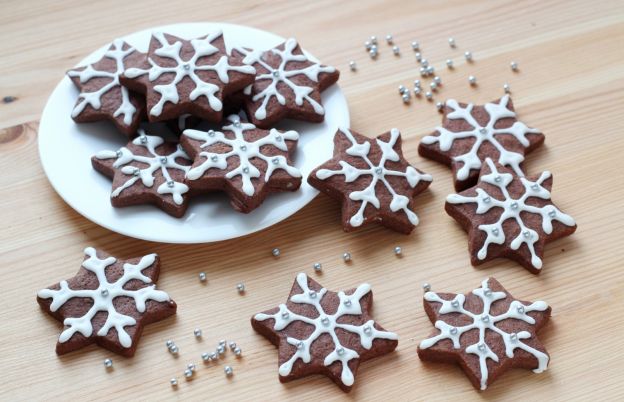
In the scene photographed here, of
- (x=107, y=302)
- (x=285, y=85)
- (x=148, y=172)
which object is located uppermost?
(x=285, y=85)

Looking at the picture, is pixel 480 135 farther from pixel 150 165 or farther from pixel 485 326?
pixel 150 165

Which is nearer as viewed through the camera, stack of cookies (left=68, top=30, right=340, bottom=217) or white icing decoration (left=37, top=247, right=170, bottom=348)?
white icing decoration (left=37, top=247, right=170, bottom=348)

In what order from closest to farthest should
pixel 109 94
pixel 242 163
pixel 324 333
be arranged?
pixel 324 333, pixel 242 163, pixel 109 94

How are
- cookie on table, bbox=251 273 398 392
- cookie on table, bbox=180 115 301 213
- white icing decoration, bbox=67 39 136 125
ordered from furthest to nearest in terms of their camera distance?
white icing decoration, bbox=67 39 136 125 → cookie on table, bbox=180 115 301 213 → cookie on table, bbox=251 273 398 392

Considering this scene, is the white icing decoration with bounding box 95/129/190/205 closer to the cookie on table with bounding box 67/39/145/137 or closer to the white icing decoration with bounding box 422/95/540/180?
the cookie on table with bounding box 67/39/145/137

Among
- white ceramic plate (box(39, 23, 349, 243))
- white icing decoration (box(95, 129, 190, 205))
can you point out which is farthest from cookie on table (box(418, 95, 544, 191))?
white icing decoration (box(95, 129, 190, 205))

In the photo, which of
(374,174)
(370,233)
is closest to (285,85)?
(374,174)
